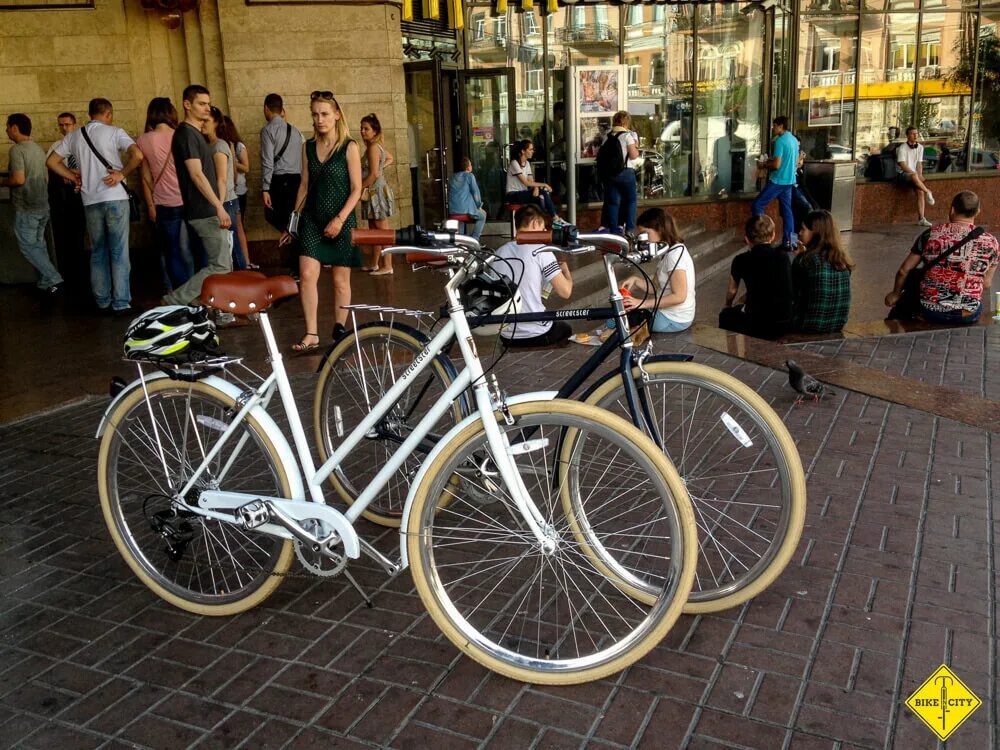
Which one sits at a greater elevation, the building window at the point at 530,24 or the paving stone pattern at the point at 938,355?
the building window at the point at 530,24

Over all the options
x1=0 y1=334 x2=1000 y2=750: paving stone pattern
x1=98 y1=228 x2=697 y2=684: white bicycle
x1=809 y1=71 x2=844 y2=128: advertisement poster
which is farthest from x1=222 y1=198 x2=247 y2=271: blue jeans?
x1=809 y1=71 x2=844 y2=128: advertisement poster

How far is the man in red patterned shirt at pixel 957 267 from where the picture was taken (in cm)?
712

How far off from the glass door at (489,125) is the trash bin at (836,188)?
16.9 ft

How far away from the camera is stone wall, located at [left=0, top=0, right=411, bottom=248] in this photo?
11.1 metres

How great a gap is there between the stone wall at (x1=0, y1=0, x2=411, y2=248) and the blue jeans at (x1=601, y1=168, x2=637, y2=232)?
9.92 ft

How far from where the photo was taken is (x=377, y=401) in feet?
13.6

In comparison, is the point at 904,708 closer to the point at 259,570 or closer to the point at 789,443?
the point at 789,443

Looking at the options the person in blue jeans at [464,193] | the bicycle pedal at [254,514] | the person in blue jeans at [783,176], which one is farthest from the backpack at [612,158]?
the bicycle pedal at [254,514]

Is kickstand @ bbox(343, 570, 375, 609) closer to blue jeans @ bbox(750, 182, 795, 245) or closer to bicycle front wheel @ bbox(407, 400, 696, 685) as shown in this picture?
bicycle front wheel @ bbox(407, 400, 696, 685)

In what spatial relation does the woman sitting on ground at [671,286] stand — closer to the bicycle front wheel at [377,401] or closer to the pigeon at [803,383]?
the pigeon at [803,383]

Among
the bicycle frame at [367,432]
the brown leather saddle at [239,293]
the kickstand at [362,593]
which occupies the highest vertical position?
the brown leather saddle at [239,293]

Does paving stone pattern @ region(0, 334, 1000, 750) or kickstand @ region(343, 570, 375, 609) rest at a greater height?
kickstand @ region(343, 570, 375, 609)

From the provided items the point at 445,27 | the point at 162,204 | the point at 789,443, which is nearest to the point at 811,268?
the point at 789,443

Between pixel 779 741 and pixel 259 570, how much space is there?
6.20ft
